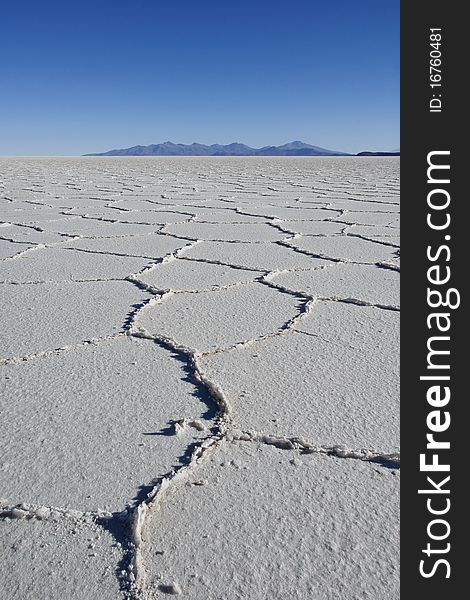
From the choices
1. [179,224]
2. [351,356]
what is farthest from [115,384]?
[179,224]

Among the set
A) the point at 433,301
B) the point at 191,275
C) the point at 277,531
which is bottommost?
the point at 277,531

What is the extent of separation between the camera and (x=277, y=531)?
2.47 ft

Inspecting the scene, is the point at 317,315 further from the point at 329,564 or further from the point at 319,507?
the point at 329,564

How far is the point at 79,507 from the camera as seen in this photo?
2.61 feet

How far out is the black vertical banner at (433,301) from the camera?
70cm

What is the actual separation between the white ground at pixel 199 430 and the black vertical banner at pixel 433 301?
0.18 feet

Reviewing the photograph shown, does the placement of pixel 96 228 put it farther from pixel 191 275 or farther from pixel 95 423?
pixel 95 423

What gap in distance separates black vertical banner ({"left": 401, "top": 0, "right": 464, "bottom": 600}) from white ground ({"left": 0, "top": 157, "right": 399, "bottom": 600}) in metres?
0.06

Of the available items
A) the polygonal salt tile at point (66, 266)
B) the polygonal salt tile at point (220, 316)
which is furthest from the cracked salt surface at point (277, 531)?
the polygonal salt tile at point (66, 266)

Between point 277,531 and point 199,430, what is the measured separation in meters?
0.28

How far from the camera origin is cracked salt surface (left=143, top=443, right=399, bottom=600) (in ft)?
2.21

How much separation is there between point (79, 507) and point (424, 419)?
46 centimetres

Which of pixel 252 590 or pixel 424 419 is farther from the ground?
pixel 424 419

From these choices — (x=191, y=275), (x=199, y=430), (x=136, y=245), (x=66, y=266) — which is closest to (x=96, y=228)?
(x=136, y=245)
